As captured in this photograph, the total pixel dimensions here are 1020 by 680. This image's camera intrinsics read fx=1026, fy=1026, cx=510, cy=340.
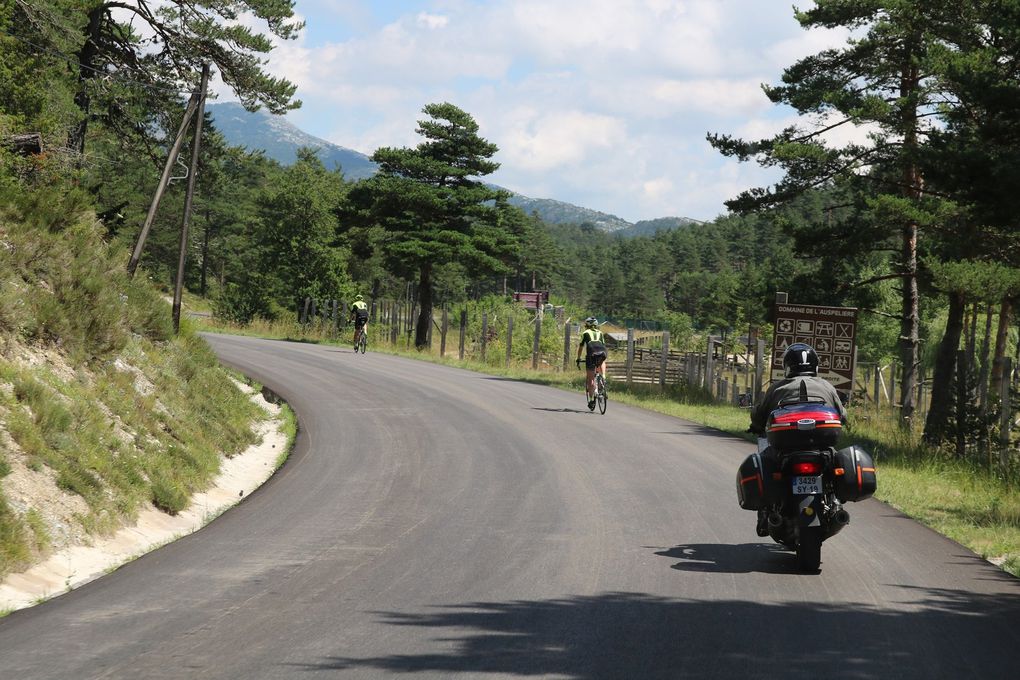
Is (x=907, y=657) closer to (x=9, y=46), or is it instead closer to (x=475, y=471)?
(x=475, y=471)

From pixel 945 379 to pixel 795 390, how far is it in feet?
46.7

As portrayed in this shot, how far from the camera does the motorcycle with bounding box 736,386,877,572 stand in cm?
787

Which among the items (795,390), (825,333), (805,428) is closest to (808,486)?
(805,428)

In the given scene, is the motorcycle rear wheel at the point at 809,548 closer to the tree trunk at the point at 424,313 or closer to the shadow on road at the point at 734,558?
the shadow on road at the point at 734,558

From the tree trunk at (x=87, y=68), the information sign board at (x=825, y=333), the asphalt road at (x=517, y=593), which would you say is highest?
the tree trunk at (x=87, y=68)

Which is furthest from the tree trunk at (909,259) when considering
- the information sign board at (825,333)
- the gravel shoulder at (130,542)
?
the gravel shoulder at (130,542)

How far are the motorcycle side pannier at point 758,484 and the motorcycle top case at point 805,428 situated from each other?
194 millimetres

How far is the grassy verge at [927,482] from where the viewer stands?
9.95 m

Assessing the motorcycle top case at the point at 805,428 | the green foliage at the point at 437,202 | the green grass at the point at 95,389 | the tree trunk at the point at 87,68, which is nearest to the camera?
the motorcycle top case at the point at 805,428

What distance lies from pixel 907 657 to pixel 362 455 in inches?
372

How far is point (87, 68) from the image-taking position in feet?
94.4

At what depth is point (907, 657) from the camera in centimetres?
566

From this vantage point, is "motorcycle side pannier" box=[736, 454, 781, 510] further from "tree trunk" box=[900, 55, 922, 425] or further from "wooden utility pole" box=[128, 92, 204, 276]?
"wooden utility pole" box=[128, 92, 204, 276]

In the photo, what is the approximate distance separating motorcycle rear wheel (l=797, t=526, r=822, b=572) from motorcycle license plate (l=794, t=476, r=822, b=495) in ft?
0.93
